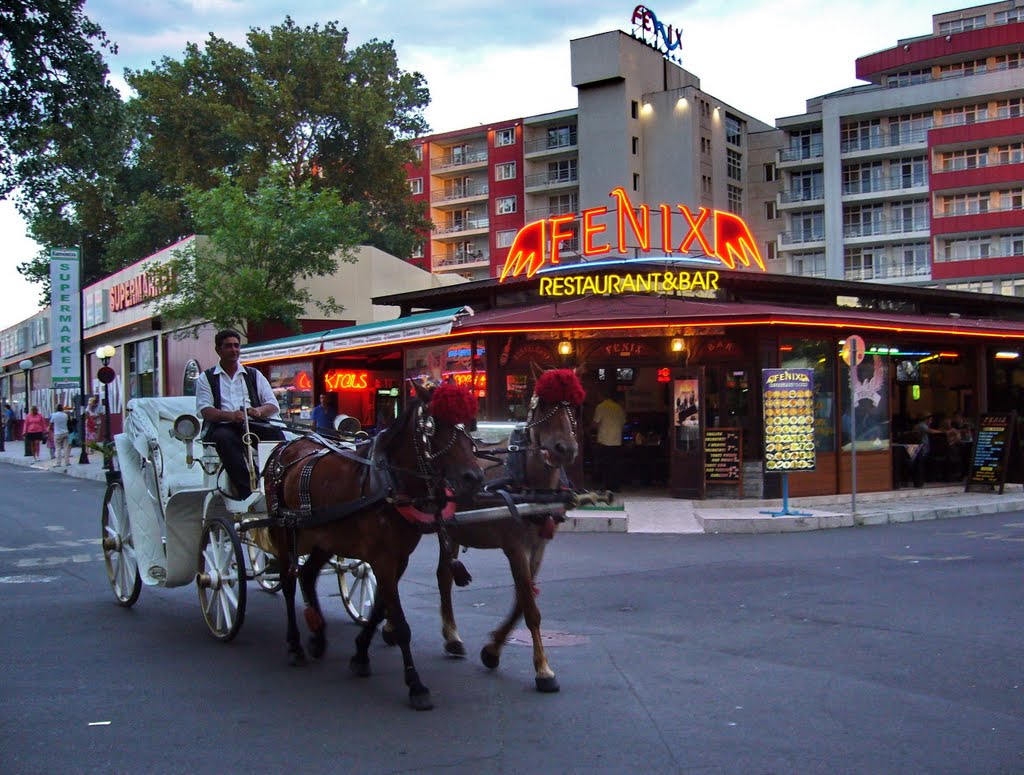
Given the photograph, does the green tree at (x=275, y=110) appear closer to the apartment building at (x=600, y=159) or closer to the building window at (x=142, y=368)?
the building window at (x=142, y=368)

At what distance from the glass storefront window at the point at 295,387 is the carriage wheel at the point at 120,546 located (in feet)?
54.9

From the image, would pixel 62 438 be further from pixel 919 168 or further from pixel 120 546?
pixel 919 168

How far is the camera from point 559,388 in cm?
696

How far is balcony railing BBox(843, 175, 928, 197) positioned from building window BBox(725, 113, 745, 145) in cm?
768

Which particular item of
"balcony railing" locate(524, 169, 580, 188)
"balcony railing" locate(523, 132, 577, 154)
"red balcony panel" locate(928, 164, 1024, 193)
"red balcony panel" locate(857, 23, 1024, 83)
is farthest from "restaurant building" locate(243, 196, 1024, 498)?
"balcony railing" locate(523, 132, 577, 154)

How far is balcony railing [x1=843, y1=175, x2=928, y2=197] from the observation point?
2331 inches

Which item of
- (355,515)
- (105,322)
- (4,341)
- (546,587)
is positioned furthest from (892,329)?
(4,341)

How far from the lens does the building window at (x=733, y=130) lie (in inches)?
2512

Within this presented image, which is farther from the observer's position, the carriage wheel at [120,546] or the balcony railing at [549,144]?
the balcony railing at [549,144]

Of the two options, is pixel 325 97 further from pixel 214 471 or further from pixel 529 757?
pixel 529 757

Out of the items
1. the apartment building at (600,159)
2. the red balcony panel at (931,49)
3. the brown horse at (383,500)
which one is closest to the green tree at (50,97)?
the brown horse at (383,500)

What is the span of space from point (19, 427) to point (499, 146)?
119 ft

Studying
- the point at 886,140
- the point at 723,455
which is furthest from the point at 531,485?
the point at 886,140

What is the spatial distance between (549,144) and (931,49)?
2487 centimetres
